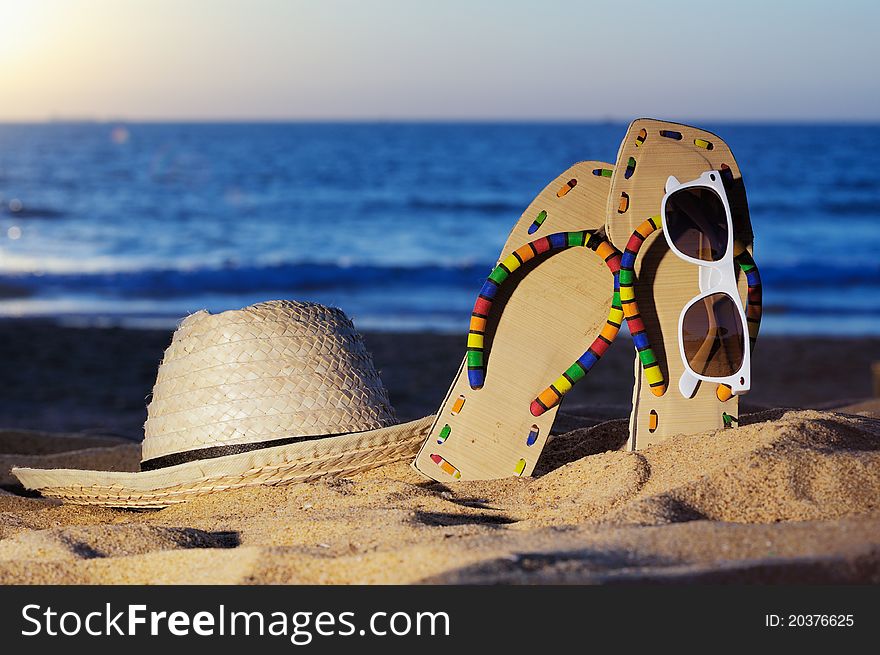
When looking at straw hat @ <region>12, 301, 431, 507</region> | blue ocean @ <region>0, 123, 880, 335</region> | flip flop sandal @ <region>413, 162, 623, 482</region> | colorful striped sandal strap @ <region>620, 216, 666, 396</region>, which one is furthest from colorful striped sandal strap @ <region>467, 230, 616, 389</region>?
blue ocean @ <region>0, 123, 880, 335</region>

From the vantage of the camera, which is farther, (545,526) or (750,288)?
(750,288)

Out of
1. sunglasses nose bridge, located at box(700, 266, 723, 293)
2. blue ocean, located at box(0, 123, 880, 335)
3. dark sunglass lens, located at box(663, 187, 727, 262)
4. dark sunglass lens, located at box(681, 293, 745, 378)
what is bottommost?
blue ocean, located at box(0, 123, 880, 335)

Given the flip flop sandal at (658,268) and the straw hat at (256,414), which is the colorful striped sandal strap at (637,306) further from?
the straw hat at (256,414)

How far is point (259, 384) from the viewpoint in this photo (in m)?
2.87

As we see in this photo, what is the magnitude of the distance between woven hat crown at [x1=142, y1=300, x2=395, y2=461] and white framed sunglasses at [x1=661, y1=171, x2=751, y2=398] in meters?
0.95

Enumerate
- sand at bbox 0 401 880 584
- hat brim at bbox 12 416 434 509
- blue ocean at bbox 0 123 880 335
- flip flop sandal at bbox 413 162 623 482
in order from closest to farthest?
1. sand at bbox 0 401 880 584
2. hat brim at bbox 12 416 434 509
3. flip flop sandal at bbox 413 162 623 482
4. blue ocean at bbox 0 123 880 335

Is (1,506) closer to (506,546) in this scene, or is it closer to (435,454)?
(435,454)

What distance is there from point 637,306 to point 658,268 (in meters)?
0.15

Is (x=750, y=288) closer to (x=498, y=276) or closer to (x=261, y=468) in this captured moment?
(x=498, y=276)

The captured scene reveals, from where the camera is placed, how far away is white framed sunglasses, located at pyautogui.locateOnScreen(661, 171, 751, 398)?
275cm

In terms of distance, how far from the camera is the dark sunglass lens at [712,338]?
2766 millimetres

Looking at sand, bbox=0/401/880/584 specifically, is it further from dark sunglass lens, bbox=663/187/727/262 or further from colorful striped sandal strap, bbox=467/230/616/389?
dark sunglass lens, bbox=663/187/727/262

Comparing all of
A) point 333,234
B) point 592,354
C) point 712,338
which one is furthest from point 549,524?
point 333,234

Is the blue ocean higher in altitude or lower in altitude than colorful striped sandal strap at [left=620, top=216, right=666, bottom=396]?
A: lower
